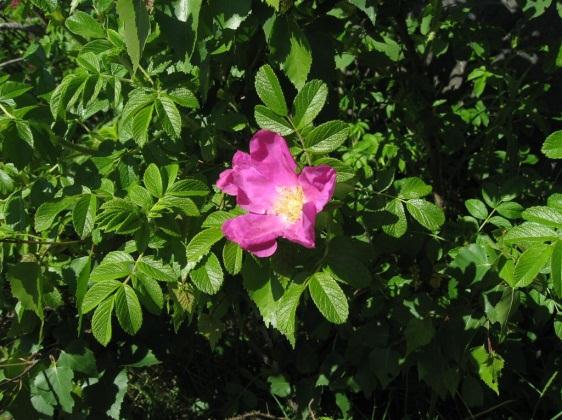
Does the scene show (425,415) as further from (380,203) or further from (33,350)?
(33,350)

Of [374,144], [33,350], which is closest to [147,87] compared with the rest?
[374,144]

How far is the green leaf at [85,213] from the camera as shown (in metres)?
1.36

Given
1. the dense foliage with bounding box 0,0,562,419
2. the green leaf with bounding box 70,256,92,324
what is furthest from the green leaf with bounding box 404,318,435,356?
the green leaf with bounding box 70,256,92,324

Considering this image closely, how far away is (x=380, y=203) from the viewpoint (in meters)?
1.42

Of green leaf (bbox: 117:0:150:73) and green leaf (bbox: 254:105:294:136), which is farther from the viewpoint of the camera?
green leaf (bbox: 254:105:294:136)

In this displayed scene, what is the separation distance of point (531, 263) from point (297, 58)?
0.61 meters

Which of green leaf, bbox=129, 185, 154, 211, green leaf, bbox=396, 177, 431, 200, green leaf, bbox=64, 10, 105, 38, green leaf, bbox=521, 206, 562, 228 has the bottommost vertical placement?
green leaf, bbox=129, 185, 154, 211

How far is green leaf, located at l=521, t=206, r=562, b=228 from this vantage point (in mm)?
1197

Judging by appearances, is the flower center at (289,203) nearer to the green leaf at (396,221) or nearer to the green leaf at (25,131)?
the green leaf at (396,221)

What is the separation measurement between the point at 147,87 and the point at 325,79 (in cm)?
42

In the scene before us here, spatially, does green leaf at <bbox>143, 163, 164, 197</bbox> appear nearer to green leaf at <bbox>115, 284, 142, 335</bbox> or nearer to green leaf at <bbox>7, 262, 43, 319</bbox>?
green leaf at <bbox>115, 284, 142, 335</bbox>

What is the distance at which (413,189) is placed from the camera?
1.42 meters

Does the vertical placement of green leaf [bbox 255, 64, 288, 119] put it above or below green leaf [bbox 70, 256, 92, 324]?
above

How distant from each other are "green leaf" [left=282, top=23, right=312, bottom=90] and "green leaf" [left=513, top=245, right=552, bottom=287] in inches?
21.8
